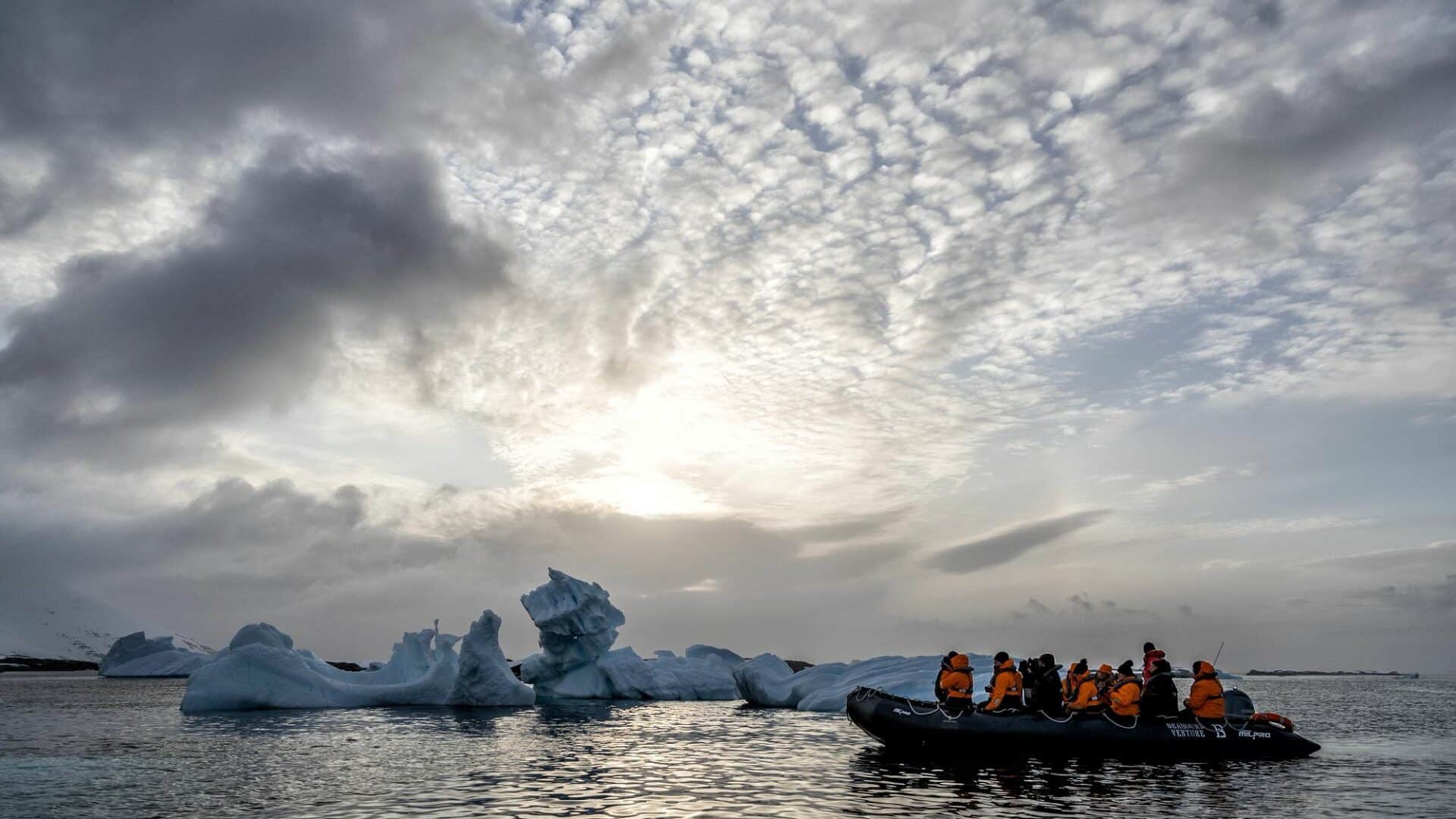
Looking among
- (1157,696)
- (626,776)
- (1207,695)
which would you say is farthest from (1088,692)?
(626,776)

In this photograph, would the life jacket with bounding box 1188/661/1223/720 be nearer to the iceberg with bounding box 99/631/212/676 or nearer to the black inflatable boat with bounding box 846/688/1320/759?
the black inflatable boat with bounding box 846/688/1320/759

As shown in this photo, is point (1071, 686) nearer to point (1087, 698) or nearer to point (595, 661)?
point (1087, 698)

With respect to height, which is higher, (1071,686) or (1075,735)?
(1071,686)

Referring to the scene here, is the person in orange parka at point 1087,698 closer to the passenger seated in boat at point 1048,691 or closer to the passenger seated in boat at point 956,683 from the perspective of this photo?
the passenger seated in boat at point 1048,691

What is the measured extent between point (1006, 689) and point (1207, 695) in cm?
430

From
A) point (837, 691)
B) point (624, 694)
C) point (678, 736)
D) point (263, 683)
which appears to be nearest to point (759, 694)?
point (837, 691)

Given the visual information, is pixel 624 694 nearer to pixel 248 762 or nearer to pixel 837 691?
pixel 837 691

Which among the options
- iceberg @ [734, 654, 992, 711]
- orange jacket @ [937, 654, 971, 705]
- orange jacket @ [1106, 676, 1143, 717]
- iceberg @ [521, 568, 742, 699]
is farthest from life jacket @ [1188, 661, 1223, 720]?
iceberg @ [521, 568, 742, 699]

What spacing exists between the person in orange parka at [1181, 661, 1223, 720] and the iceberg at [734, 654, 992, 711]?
33.4 ft

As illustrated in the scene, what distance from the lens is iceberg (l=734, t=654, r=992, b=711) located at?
101 feet

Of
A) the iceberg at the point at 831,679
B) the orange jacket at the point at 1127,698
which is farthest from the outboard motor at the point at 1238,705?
the iceberg at the point at 831,679

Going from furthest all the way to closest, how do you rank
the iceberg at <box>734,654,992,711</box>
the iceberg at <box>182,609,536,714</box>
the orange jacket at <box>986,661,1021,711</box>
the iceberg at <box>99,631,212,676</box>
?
the iceberg at <box>99,631,212,676</box> < the iceberg at <box>182,609,536,714</box> < the iceberg at <box>734,654,992,711</box> < the orange jacket at <box>986,661,1021,711</box>

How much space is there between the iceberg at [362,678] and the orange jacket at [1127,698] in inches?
927

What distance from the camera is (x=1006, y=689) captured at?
19.6 meters
